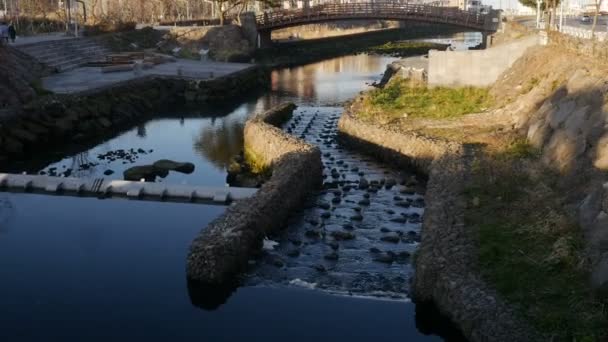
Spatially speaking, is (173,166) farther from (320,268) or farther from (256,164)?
(320,268)

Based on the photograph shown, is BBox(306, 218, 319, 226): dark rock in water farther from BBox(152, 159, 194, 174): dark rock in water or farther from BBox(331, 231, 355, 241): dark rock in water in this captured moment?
BBox(152, 159, 194, 174): dark rock in water

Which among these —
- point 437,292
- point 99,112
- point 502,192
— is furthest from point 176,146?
point 437,292

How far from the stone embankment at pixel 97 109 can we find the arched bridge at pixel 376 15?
1845cm

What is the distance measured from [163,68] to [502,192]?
112 ft

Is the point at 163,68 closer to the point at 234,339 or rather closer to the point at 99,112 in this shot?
the point at 99,112

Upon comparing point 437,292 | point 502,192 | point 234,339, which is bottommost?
point 234,339

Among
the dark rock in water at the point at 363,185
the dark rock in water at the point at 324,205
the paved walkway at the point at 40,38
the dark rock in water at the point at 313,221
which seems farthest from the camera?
the paved walkway at the point at 40,38

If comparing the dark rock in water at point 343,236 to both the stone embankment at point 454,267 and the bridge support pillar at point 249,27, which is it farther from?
the bridge support pillar at point 249,27

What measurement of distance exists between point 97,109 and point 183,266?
62.8 feet

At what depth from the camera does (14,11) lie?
58.2 meters

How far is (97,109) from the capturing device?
33.1 meters

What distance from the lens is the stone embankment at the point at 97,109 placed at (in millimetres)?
27281

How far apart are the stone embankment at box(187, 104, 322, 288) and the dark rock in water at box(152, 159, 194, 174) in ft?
7.93

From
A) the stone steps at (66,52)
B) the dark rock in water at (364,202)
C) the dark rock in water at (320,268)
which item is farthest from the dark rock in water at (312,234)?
the stone steps at (66,52)
